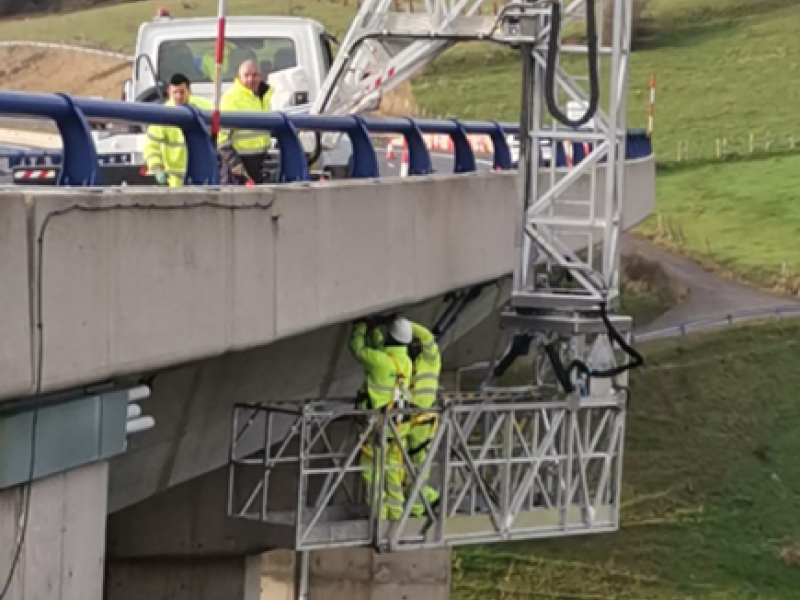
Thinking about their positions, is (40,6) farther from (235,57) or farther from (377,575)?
(235,57)

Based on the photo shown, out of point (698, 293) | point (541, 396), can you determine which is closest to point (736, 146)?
point (698, 293)

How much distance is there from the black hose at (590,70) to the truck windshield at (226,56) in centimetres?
578

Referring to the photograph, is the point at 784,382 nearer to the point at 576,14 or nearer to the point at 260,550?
the point at 260,550

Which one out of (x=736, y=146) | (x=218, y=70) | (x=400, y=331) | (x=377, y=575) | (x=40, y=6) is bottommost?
(x=377, y=575)

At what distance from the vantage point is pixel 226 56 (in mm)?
19609

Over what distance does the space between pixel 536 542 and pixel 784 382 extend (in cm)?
649

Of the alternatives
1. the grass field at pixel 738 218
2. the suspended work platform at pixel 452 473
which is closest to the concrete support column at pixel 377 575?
the suspended work platform at pixel 452 473

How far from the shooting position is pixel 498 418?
44.5ft

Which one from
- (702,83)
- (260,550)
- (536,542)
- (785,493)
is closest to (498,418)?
(260,550)

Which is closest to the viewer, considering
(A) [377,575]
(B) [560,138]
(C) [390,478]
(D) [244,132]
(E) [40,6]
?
(C) [390,478]

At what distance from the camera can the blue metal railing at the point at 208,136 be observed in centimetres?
869

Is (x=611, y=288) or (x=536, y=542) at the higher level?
(x=611, y=288)

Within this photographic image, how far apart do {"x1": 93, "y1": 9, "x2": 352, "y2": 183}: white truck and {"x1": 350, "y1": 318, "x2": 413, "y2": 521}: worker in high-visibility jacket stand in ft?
15.5

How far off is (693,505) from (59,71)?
3738 cm
